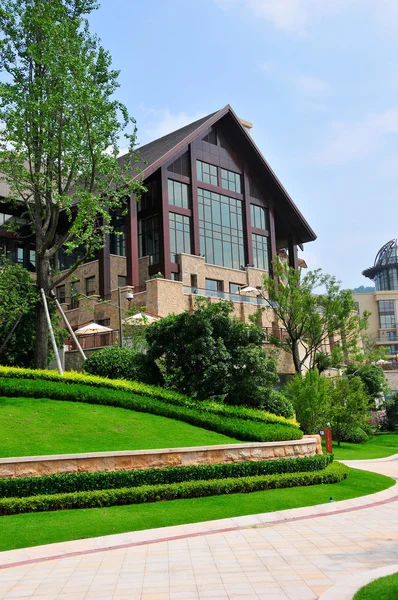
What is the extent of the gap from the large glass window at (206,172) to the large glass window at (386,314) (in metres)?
59.9

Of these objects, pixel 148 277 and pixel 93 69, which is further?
pixel 148 277

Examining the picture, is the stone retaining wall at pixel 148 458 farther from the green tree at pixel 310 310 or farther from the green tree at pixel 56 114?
the green tree at pixel 310 310

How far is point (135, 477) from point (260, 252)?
34.4m

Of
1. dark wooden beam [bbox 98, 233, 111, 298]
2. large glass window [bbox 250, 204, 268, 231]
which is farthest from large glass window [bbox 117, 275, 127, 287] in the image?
large glass window [bbox 250, 204, 268, 231]

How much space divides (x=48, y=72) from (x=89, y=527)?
18.1 meters

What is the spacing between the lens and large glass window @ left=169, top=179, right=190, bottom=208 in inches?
1575

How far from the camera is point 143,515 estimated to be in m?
11.4

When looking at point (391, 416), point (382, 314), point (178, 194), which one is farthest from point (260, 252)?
point (382, 314)

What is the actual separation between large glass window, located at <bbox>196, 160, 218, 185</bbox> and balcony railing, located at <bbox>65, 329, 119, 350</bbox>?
1634 centimetres

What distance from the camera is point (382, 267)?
119 m

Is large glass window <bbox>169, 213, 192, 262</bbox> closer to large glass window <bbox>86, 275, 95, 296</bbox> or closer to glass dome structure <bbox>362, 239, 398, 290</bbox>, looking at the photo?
large glass window <bbox>86, 275, 95, 296</bbox>

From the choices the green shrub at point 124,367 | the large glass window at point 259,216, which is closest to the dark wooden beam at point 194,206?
the large glass window at point 259,216

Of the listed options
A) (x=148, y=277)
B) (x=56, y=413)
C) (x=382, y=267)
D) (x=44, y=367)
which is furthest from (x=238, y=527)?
(x=382, y=267)

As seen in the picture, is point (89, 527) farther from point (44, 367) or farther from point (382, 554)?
point (44, 367)
